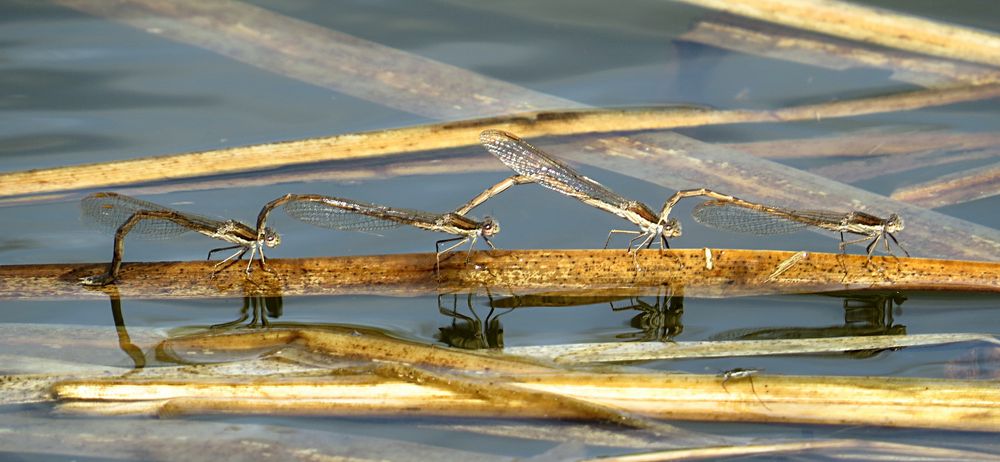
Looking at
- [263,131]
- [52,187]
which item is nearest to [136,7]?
[263,131]

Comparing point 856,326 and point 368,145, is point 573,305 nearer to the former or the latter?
point 856,326

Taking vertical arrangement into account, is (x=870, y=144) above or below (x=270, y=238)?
above

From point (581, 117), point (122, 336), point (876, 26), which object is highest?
point (876, 26)

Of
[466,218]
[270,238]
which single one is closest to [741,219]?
[466,218]

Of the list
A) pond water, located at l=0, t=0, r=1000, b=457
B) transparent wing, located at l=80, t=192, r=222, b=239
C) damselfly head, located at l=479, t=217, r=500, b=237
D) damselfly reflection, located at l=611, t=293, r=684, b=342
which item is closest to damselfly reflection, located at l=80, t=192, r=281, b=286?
transparent wing, located at l=80, t=192, r=222, b=239

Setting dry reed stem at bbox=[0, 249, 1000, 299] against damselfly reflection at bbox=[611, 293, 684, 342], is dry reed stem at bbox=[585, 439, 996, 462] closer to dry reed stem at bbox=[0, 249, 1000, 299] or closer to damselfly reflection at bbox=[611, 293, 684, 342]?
damselfly reflection at bbox=[611, 293, 684, 342]

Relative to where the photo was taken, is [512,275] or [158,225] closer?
[512,275]

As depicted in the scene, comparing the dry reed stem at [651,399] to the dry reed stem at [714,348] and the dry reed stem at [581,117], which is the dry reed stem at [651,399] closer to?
the dry reed stem at [714,348]
